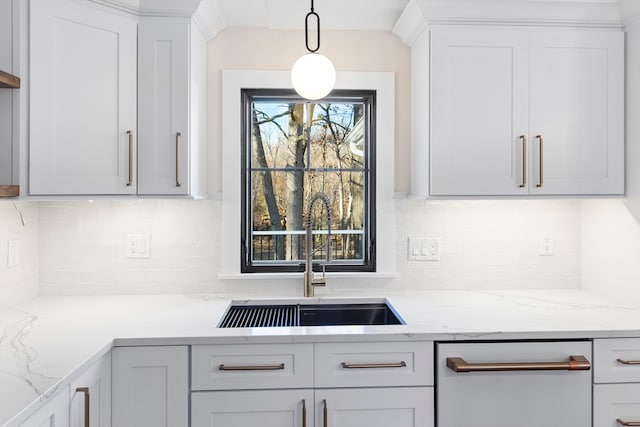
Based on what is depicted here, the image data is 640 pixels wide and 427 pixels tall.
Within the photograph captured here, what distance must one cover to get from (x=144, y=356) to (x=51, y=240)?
99 centimetres

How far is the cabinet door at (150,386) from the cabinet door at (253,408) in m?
0.06

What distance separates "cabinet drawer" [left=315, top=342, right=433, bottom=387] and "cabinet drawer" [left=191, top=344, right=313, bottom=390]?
6 centimetres

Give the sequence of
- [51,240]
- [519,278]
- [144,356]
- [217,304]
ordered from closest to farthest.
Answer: [144,356] → [217,304] → [51,240] → [519,278]

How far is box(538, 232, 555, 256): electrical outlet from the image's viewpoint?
2.38 m

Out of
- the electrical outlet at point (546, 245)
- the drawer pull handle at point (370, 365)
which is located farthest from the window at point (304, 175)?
the electrical outlet at point (546, 245)

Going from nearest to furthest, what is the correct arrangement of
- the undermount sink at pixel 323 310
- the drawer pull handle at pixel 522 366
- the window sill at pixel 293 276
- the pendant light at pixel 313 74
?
the drawer pull handle at pixel 522 366 < the pendant light at pixel 313 74 < the undermount sink at pixel 323 310 < the window sill at pixel 293 276

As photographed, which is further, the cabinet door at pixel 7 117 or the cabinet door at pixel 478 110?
the cabinet door at pixel 478 110

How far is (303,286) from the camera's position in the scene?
7.65ft

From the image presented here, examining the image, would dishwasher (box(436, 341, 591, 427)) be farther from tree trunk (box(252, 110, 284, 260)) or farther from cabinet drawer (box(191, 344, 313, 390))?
tree trunk (box(252, 110, 284, 260))

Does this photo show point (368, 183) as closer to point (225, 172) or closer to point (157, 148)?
point (225, 172)

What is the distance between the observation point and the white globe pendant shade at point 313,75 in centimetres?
187

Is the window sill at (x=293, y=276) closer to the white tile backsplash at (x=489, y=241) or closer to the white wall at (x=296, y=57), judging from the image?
the white tile backsplash at (x=489, y=241)

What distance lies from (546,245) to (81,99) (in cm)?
226

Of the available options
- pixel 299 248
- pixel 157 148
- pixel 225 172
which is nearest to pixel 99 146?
pixel 157 148
